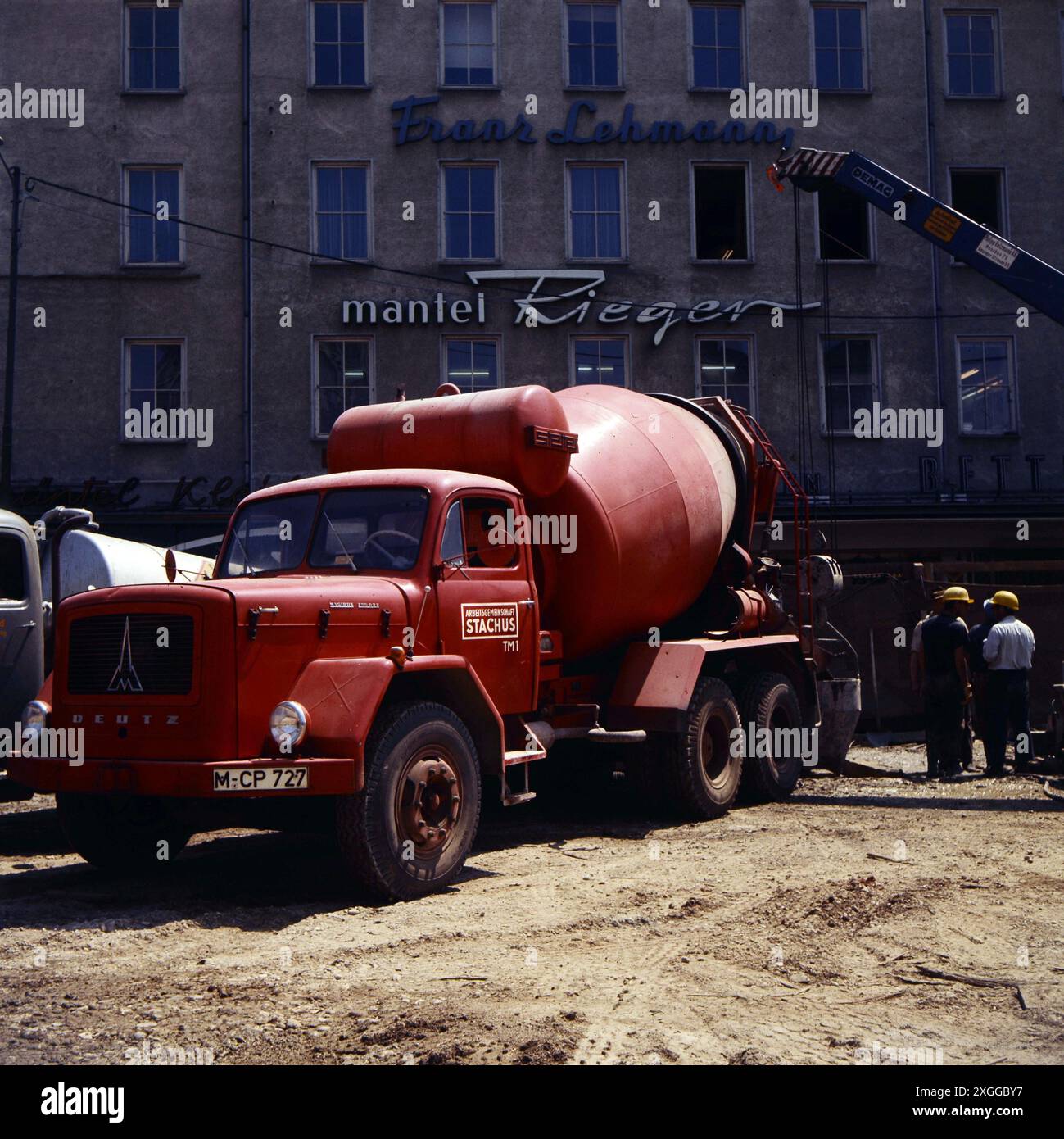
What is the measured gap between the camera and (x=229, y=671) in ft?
25.2

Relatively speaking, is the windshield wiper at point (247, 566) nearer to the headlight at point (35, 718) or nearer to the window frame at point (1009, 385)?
the headlight at point (35, 718)

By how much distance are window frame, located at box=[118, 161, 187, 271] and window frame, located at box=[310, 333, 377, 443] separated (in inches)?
122

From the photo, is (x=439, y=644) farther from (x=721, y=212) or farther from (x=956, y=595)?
(x=721, y=212)

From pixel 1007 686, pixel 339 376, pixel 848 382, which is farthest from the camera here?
pixel 848 382

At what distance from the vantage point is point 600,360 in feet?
89.9

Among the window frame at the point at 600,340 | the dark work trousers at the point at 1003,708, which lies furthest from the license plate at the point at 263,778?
the window frame at the point at 600,340

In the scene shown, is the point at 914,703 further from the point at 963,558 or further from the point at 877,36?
the point at 877,36

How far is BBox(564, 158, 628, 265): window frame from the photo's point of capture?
2731 cm

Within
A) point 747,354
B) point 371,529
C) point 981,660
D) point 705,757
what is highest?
point 747,354

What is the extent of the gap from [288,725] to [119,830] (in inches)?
79.9

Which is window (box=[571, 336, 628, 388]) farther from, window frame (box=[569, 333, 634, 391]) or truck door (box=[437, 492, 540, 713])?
truck door (box=[437, 492, 540, 713])

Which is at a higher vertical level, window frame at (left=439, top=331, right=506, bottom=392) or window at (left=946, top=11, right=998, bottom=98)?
window at (left=946, top=11, right=998, bottom=98)

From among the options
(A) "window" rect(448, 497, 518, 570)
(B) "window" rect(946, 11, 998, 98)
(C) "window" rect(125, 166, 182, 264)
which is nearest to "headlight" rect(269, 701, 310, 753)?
(A) "window" rect(448, 497, 518, 570)

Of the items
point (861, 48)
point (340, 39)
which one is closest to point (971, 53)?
point (861, 48)
